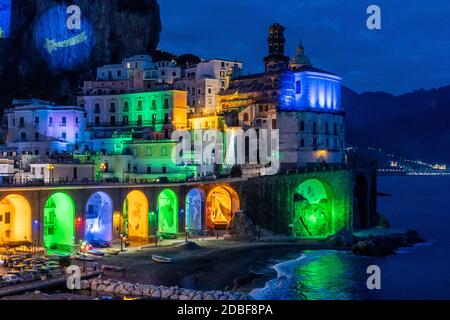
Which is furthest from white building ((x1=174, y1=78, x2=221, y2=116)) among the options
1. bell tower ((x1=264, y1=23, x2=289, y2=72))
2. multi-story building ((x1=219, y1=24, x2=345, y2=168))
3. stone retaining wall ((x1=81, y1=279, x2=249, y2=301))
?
stone retaining wall ((x1=81, y1=279, x2=249, y2=301))

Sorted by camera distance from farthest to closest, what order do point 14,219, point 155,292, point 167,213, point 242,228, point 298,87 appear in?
point 298,87, point 242,228, point 167,213, point 14,219, point 155,292

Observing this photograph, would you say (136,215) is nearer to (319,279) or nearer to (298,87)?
(319,279)

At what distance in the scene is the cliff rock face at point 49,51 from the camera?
127 meters

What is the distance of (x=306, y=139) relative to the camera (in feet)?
352

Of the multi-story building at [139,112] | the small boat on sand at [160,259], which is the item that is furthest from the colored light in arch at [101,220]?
the multi-story building at [139,112]

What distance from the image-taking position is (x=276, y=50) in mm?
121562

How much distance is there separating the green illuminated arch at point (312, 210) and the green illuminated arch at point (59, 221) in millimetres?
34640

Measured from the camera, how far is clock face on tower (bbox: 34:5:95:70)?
5037 inches

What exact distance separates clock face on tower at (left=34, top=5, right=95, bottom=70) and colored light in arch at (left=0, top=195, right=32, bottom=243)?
207 feet

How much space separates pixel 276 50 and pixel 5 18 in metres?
54.2

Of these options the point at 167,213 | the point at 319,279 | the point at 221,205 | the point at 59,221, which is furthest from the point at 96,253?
the point at 221,205

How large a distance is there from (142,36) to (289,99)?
4450cm

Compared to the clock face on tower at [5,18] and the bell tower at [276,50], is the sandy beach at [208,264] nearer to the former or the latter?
the bell tower at [276,50]
